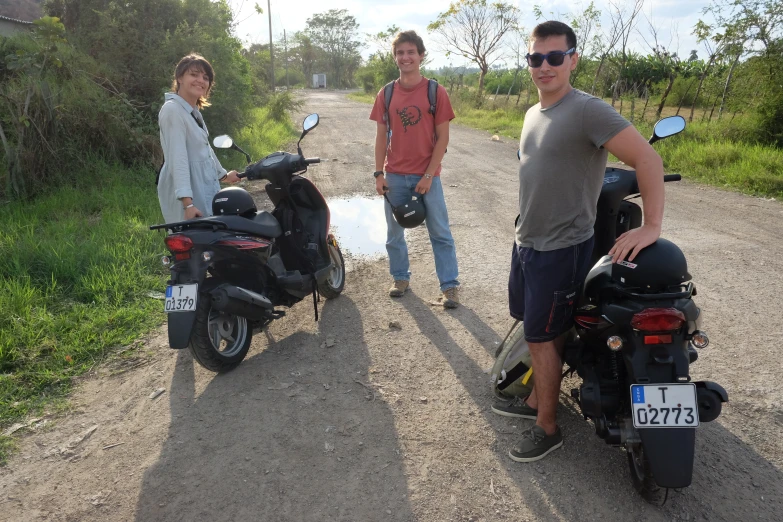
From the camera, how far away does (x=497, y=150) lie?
1238 centimetres

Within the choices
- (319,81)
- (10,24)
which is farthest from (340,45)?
(10,24)

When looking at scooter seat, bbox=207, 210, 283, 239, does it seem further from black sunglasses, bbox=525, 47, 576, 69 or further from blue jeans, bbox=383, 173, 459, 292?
black sunglasses, bbox=525, 47, 576, 69

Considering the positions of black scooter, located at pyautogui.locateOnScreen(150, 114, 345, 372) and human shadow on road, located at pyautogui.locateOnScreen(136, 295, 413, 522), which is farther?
black scooter, located at pyautogui.locateOnScreen(150, 114, 345, 372)

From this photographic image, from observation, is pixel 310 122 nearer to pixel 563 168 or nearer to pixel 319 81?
pixel 563 168

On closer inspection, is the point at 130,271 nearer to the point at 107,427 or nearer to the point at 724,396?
the point at 107,427

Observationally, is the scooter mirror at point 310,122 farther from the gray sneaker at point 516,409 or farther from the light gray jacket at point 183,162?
the gray sneaker at point 516,409

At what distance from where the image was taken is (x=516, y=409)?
9.26ft

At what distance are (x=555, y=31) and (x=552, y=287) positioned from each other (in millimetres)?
1041

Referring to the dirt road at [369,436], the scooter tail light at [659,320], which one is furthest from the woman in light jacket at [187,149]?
the scooter tail light at [659,320]

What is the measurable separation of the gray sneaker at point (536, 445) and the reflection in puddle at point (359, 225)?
312 centimetres

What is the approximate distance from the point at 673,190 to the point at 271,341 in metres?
6.66

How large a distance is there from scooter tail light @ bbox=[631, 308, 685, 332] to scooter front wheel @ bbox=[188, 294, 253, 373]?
2.17 meters

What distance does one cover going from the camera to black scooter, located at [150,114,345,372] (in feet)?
9.88

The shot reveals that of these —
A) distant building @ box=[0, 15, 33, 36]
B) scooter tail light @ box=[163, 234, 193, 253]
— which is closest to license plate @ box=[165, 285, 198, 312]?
scooter tail light @ box=[163, 234, 193, 253]
